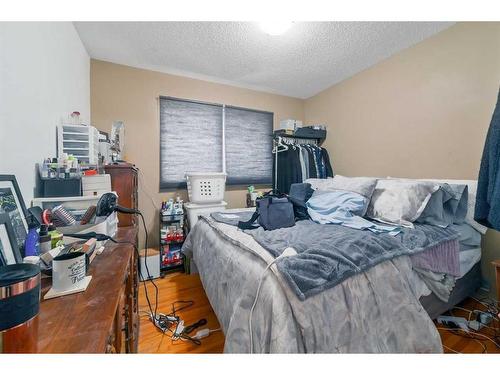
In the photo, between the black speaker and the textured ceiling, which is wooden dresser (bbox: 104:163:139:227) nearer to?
the textured ceiling

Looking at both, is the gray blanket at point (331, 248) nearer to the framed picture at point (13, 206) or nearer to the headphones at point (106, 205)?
the headphones at point (106, 205)

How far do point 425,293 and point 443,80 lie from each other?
1.94m

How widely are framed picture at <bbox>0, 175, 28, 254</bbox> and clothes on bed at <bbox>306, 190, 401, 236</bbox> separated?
1.73 m

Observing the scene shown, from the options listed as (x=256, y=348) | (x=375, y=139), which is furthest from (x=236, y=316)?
(x=375, y=139)

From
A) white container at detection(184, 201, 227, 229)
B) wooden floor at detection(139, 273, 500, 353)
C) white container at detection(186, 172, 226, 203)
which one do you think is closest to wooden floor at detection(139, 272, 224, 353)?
wooden floor at detection(139, 273, 500, 353)

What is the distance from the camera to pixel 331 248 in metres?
1.12

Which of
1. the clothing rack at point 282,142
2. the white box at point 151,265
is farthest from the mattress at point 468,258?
the white box at point 151,265

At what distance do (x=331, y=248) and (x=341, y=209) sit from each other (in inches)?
32.2

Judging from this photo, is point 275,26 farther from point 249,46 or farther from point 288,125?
point 288,125

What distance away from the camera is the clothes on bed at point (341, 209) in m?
1.64

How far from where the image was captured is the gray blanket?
3.10ft

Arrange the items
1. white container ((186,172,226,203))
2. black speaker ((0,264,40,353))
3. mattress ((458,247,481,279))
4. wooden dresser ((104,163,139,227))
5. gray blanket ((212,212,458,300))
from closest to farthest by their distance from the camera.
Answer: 1. black speaker ((0,264,40,353))
2. gray blanket ((212,212,458,300))
3. mattress ((458,247,481,279))
4. wooden dresser ((104,163,139,227))
5. white container ((186,172,226,203))
